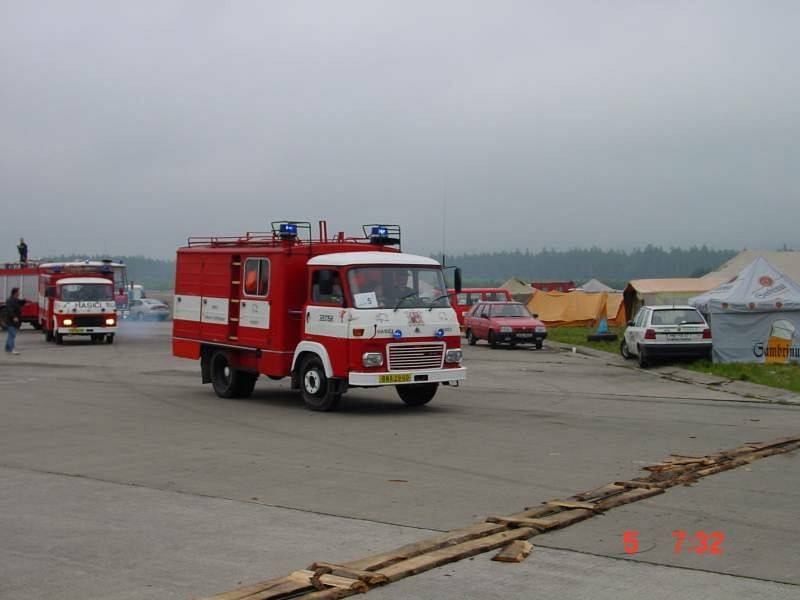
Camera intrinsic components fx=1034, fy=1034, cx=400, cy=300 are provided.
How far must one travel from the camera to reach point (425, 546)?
747 centimetres

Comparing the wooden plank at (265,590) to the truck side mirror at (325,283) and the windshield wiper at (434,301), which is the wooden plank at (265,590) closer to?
the truck side mirror at (325,283)

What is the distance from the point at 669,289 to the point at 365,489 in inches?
1536

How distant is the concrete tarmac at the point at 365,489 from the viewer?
685 centimetres

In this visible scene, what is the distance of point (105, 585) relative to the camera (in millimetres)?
6613

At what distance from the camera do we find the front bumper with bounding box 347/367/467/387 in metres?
15.7

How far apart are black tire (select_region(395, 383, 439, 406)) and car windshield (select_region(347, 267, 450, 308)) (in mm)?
1572

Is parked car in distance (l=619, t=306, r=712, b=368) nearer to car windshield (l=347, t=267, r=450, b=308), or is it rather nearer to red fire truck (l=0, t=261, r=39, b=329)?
car windshield (l=347, t=267, r=450, b=308)

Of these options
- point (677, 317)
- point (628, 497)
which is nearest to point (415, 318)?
point (628, 497)

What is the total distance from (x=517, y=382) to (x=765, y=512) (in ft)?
46.8

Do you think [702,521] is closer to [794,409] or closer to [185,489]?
[185,489]

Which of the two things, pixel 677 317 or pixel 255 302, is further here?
pixel 677 317

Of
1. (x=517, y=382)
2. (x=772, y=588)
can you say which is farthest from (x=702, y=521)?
(x=517, y=382)
